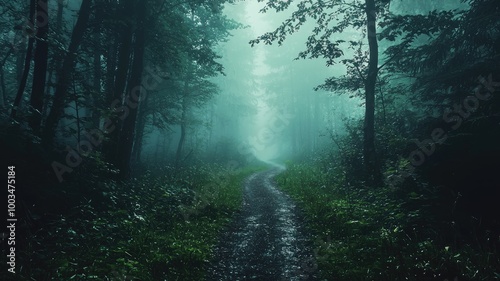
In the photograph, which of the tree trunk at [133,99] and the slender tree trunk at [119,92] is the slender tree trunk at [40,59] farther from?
the tree trunk at [133,99]

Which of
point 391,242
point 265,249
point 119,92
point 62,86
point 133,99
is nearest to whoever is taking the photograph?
point 391,242

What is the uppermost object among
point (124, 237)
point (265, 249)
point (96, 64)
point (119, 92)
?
point (96, 64)

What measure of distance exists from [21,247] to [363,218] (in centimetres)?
842

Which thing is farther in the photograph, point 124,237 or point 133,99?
point 133,99

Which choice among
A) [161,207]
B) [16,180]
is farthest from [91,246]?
[161,207]

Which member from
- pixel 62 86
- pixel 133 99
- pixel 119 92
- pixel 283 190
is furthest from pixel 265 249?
pixel 283 190

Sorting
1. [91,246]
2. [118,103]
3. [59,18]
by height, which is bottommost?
[91,246]

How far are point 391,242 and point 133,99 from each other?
35.1ft

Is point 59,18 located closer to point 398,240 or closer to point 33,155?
point 33,155

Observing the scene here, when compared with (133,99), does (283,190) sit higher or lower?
lower

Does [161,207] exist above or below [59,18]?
below

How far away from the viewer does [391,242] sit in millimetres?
6570

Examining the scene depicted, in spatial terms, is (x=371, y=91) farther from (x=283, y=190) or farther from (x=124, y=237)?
(x=124, y=237)

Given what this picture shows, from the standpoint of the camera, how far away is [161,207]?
10.5m
